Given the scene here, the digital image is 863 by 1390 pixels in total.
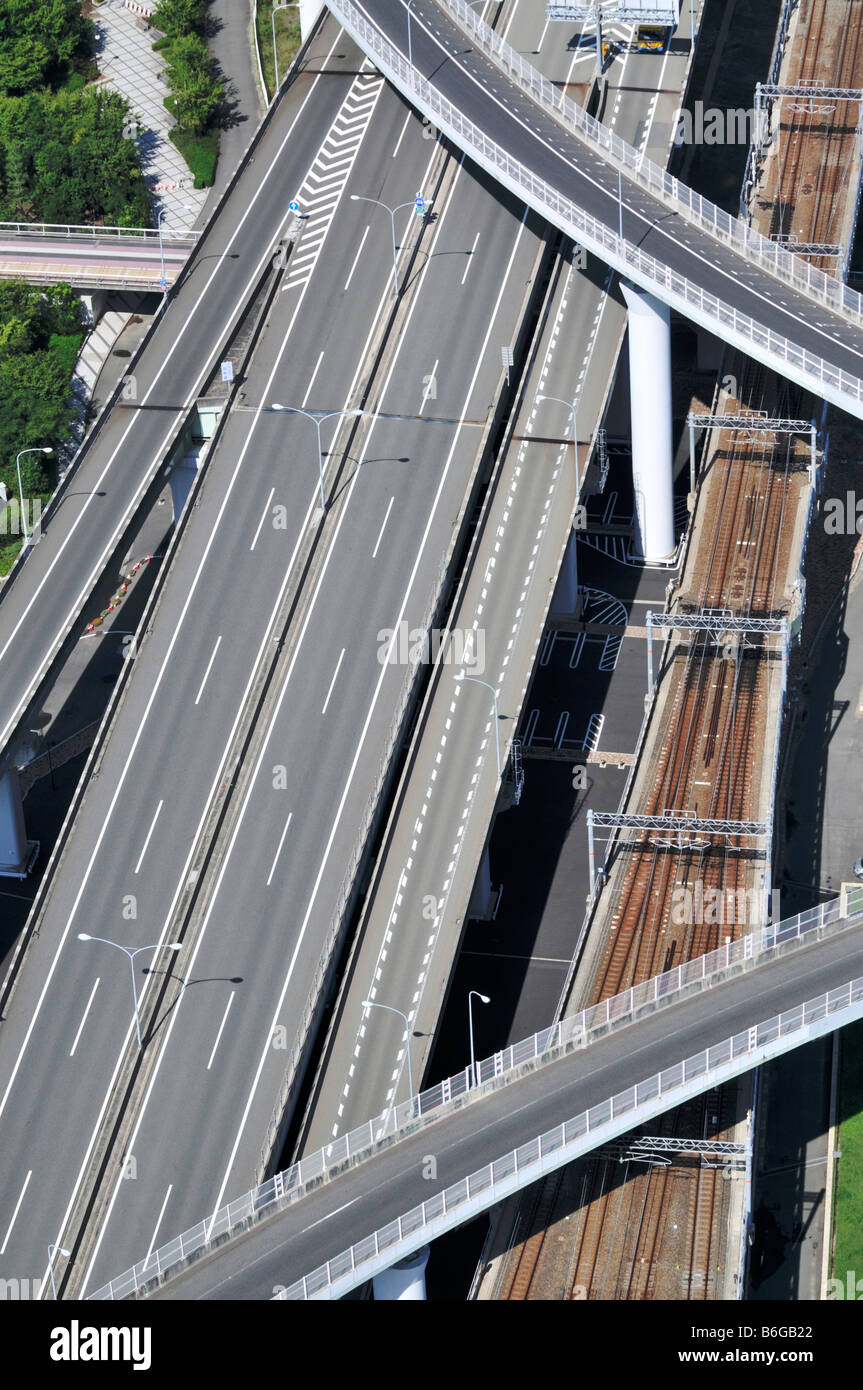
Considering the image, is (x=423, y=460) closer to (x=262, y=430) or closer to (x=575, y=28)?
(x=262, y=430)

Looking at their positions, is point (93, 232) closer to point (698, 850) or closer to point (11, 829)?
point (11, 829)

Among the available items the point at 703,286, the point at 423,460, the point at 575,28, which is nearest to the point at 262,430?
the point at 423,460

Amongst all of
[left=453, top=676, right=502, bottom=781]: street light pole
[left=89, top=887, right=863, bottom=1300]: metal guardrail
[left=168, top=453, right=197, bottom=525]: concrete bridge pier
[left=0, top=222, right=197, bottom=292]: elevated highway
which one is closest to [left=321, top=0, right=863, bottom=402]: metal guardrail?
[left=0, top=222, right=197, bottom=292]: elevated highway

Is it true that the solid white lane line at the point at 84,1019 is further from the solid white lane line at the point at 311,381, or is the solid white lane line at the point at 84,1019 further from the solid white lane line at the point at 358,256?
the solid white lane line at the point at 358,256

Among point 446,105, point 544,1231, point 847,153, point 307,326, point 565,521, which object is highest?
point 847,153

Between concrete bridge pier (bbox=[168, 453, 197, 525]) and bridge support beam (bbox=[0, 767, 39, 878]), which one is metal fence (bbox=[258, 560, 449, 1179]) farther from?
bridge support beam (bbox=[0, 767, 39, 878])

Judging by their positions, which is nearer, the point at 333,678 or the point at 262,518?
the point at 333,678

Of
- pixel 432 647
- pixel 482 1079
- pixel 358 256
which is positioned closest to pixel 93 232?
pixel 358 256
